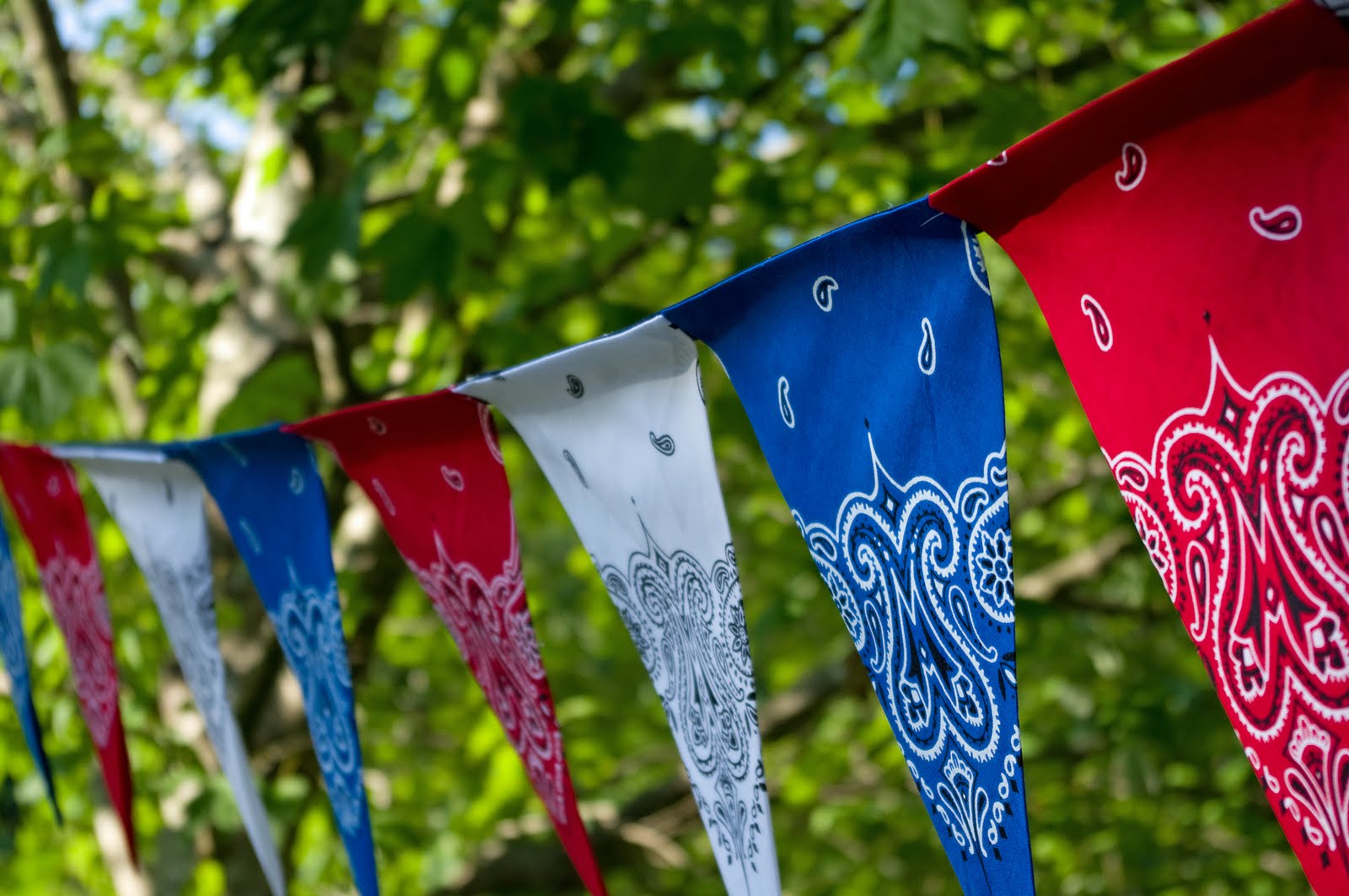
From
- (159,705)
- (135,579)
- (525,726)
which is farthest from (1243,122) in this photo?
(135,579)

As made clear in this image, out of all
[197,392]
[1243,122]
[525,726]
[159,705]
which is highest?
[1243,122]

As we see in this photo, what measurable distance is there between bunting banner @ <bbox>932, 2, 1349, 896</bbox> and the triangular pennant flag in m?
1.52

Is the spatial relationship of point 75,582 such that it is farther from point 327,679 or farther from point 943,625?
point 943,625

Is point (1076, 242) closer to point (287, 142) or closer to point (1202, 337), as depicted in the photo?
point (1202, 337)

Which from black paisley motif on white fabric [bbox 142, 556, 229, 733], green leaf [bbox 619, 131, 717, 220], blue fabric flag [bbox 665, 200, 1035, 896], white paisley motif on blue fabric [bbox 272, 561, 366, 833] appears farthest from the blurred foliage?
blue fabric flag [bbox 665, 200, 1035, 896]

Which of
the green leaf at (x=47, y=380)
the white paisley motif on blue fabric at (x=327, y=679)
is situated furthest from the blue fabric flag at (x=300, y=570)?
the green leaf at (x=47, y=380)

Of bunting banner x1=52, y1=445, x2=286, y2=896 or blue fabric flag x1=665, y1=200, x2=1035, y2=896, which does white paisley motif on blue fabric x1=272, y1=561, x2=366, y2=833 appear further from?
blue fabric flag x1=665, y1=200, x2=1035, y2=896

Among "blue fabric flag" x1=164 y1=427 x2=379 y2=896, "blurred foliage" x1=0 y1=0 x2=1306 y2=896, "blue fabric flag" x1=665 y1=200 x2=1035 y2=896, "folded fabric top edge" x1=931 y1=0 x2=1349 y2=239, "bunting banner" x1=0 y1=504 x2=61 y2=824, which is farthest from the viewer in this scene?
"bunting banner" x1=0 y1=504 x2=61 y2=824

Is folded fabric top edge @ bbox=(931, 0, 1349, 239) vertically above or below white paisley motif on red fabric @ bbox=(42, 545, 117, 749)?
above

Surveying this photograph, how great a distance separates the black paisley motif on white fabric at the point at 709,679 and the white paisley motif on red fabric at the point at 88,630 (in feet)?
3.50

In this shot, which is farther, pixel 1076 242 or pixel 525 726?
pixel 525 726

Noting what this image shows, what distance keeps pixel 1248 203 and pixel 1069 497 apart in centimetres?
285

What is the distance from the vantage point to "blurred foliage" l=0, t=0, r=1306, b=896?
1.86m

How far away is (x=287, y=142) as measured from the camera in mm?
2572
